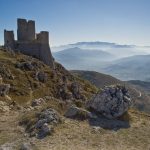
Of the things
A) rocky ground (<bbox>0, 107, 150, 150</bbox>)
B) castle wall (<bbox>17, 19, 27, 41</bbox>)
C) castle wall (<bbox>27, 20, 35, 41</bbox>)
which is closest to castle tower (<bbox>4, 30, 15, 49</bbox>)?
castle wall (<bbox>17, 19, 27, 41</bbox>)

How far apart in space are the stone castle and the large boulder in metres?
59.9

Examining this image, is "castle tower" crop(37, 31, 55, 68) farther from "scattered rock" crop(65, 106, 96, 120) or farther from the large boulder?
"scattered rock" crop(65, 106, 96, 120)

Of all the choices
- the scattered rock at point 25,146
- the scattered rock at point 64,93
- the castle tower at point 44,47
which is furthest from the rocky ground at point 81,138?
the castle tower at point 44,47

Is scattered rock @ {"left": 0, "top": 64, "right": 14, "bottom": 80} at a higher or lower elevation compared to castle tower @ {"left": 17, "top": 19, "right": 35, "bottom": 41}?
lower

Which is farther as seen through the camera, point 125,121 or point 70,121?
point 125,121

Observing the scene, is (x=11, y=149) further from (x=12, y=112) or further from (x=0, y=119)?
(x=12, y=112)

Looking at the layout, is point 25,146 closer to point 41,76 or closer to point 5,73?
point 5,73

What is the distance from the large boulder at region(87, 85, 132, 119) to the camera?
25969 millimetres

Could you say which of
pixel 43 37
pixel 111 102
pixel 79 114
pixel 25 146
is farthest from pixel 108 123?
pixel 43 37

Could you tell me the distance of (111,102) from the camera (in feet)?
86.3

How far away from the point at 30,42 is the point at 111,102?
204ft

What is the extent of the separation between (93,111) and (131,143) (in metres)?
5.24

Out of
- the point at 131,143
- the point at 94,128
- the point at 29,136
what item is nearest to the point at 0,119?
the point at 29,136

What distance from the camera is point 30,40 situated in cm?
8881
